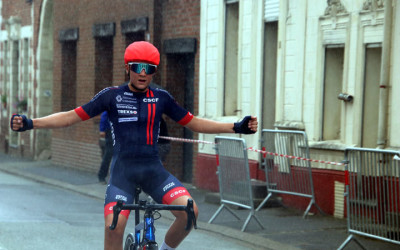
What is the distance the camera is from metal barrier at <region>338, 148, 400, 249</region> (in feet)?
29.4

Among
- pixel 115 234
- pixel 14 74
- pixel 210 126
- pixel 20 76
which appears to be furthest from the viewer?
pixel 14 74

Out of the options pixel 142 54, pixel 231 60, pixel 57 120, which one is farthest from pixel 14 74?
pixel 142 54

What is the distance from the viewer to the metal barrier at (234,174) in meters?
11.3

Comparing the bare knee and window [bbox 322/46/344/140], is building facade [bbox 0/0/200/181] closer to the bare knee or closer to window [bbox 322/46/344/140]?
window [bbox 322/46/344/140]

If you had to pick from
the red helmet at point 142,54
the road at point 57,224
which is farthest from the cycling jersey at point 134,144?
the road at point 57,224

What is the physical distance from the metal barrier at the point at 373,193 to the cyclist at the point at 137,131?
3.21m

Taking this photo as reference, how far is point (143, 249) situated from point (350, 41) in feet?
25.0

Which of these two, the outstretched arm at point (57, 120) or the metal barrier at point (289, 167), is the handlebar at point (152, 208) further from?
the metal barrier at point (289, 167)

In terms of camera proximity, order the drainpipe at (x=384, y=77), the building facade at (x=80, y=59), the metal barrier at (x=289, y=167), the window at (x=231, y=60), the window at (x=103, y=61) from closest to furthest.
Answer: the drainpipe at (x=384, y=77) → the metal barrier at (x=289, y=167) → the window at (x=231, y=60) → the building facade at (x=80, y=59) → the window at (x=103, y=61)

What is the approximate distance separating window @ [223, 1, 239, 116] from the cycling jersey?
398 inches

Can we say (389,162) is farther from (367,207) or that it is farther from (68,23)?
(68,23)

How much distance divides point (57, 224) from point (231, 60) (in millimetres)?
6144

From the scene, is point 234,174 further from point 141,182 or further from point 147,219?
point 147,219

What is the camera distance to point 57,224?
11414 millimetres
